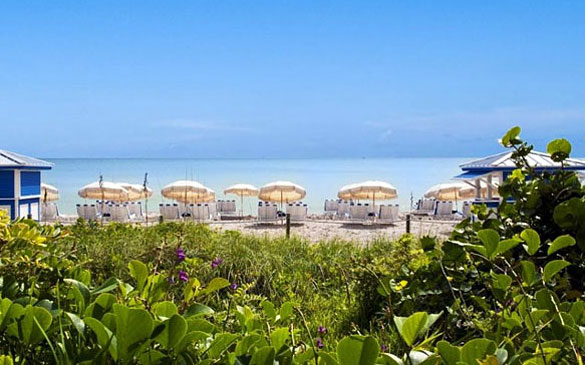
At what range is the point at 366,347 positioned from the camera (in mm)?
862

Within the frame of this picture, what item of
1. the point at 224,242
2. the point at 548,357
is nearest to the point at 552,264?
the point at 548,357

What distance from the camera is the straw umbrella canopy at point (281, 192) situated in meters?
27.3

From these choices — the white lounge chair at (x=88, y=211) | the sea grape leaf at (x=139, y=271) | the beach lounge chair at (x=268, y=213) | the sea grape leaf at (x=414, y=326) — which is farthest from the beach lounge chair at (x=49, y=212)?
the sea grape leaf at (x=414, y=326)

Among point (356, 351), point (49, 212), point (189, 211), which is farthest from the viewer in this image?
point (49, 212)

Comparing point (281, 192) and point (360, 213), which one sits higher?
point (281, 192)

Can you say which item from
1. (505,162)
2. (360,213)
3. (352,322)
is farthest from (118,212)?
(352,322)

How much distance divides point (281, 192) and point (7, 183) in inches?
574

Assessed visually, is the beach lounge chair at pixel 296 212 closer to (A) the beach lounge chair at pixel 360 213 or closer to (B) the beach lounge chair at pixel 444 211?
(A) the beach lounge chair at pixel 360 213

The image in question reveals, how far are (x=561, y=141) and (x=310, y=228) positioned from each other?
18.9 meters

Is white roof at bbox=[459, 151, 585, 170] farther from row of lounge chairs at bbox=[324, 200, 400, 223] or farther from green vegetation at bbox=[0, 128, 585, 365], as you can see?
green vegetation at bbox=[0, 128, 585, 365]

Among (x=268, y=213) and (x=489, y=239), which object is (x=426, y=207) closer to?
(x=268, y=213)

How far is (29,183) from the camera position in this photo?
608 inches

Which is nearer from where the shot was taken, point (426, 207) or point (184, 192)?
point (184, 192)

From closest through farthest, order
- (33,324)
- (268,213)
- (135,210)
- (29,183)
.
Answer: (33,324)
(29,183)
(268,213)
(135,210)
